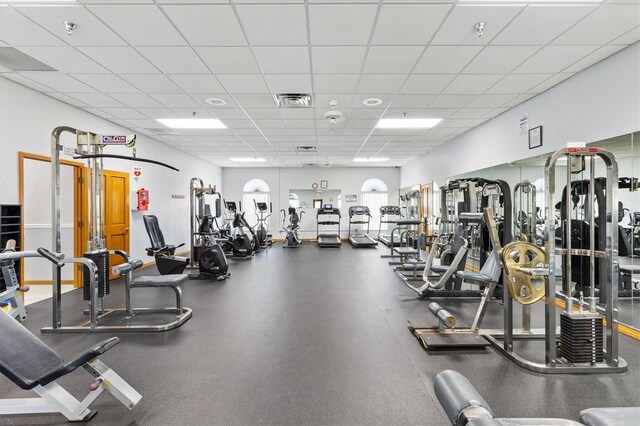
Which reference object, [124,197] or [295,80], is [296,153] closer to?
[124,197]

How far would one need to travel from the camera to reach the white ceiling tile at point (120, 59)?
11.3ft

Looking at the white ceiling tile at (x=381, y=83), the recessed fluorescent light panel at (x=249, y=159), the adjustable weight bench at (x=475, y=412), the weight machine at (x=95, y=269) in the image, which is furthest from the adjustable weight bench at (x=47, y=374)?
the recessed fluorescent light panel at (x=249, y=159)

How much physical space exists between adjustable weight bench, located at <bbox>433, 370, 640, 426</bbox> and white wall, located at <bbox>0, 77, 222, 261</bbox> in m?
5.42

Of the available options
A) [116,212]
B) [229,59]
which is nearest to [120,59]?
[229,59]

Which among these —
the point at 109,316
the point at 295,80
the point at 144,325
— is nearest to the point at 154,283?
the point at 144,325

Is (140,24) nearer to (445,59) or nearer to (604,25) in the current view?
(445,59)

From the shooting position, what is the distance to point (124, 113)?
223 inches

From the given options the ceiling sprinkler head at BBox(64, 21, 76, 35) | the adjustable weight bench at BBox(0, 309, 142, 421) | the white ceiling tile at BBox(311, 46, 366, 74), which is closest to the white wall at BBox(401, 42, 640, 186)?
the white ceiling tile at BBox(311, 46, 366, 74)

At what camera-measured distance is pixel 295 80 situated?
13.9 ft

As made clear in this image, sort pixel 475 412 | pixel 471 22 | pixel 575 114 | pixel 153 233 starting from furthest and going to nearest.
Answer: pixel 153 233, pixel 575 114, pixel 471 22, pixel 475 412

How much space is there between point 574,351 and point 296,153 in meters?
8.07

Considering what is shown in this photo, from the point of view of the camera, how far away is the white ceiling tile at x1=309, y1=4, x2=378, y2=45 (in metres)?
2.76

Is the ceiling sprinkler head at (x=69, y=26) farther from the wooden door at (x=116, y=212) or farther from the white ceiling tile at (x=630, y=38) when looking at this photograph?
the white ceiling tile at (x=630, y=38)

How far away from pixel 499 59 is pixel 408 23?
56.0 inches
